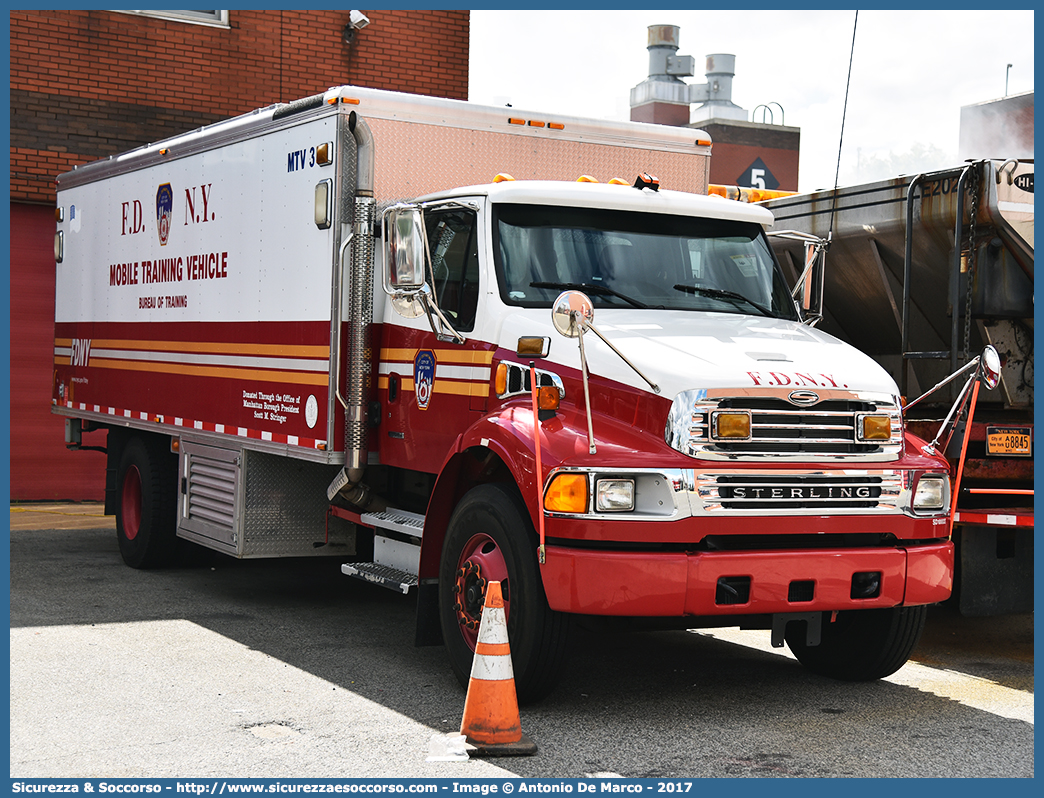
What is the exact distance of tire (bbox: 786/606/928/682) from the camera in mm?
7195

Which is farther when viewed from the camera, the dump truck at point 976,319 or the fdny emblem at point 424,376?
the dump truck at point 976,319

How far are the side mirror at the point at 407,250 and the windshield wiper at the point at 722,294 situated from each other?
1481 mm

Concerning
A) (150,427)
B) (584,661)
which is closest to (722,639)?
(584,661)

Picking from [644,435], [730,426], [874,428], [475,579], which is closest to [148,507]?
[475,579]

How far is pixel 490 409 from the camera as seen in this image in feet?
23.4

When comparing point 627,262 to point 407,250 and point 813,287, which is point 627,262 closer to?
point 407,250

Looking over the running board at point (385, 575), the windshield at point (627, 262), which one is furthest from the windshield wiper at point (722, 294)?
the running board at point (385, 575)

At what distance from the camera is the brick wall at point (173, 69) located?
15.2m

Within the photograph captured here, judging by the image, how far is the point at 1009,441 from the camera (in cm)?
848

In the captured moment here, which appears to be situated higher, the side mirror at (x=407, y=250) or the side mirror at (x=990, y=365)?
the side mirror at (x=407, y=250)

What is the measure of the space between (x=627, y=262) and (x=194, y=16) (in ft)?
34.4

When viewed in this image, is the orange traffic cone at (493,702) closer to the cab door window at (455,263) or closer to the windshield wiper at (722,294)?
the cab door window at (455,263)

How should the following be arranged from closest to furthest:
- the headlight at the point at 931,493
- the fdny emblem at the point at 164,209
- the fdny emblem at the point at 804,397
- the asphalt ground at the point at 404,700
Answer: the asphalt ground at the point at 404,700 < the fdny emblem at the point at 804,397 < the headlight at the point at 931,493 < the fdny emblem at the point at 164,209

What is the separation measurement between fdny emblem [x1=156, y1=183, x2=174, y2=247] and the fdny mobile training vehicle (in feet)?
0.09
